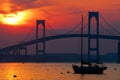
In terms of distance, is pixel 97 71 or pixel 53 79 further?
pixel 97 71

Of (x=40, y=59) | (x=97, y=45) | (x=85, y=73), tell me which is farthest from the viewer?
(x=40, y=59)

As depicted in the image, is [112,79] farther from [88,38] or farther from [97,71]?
[88,38]

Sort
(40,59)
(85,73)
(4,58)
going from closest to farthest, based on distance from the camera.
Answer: (85,73) < (40,59) < (4,58)

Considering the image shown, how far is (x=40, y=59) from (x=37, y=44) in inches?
543

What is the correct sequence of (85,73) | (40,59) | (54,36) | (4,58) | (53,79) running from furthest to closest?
(4,58), (40,59), (54,36), (85,73), (53,79)

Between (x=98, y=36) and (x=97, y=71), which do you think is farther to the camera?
(x=98, y=36)

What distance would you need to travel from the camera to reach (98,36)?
93.4 m

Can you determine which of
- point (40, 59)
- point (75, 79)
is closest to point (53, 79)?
point (75, 79)

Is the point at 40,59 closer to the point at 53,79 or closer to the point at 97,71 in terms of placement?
the point at 97,71

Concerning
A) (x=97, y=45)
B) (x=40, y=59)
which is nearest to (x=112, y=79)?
(x=97, y=45)

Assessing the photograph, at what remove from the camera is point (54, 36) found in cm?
10050

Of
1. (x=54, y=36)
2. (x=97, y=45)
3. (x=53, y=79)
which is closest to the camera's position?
(x=53, y=79)

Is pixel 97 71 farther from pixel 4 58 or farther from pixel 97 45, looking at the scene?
pixel 4 58

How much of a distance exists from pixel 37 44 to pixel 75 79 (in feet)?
157
